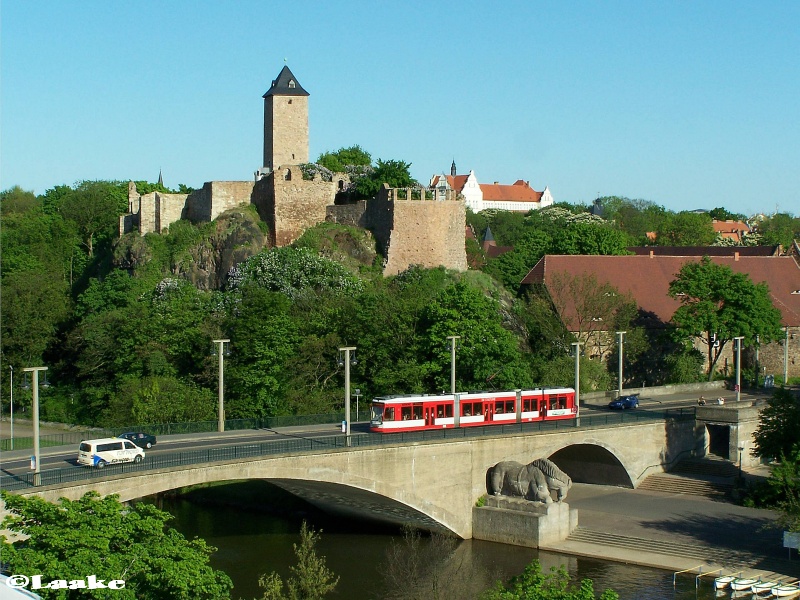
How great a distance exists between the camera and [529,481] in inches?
1670

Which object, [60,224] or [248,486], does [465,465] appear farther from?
[60,224]

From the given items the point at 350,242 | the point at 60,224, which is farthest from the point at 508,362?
the point at 60,224

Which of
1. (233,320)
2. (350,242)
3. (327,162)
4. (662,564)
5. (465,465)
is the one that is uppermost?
(327,162)

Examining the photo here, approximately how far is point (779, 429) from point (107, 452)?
27.7 meters

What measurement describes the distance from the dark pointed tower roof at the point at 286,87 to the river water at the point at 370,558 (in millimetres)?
33777

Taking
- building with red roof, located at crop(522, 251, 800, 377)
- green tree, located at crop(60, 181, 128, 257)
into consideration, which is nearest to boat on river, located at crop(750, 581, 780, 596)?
building with red roof, located at crop(522, 251, 800, 377)

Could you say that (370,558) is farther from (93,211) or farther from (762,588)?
(93,211)

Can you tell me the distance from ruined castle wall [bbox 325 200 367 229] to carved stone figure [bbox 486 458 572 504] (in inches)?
1123

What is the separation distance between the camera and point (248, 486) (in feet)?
161

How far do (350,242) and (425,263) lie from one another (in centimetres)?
461

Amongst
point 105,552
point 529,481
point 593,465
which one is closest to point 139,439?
point 529,481

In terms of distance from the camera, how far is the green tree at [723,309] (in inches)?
2478

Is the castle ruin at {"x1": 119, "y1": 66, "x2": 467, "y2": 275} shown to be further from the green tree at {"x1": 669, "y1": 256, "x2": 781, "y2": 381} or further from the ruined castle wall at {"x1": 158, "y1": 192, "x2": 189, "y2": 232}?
the green tree at {"x1": 669, "y1": 256, "x2": 781, "y2": 381}

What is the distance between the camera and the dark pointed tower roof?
7394 centimetres
